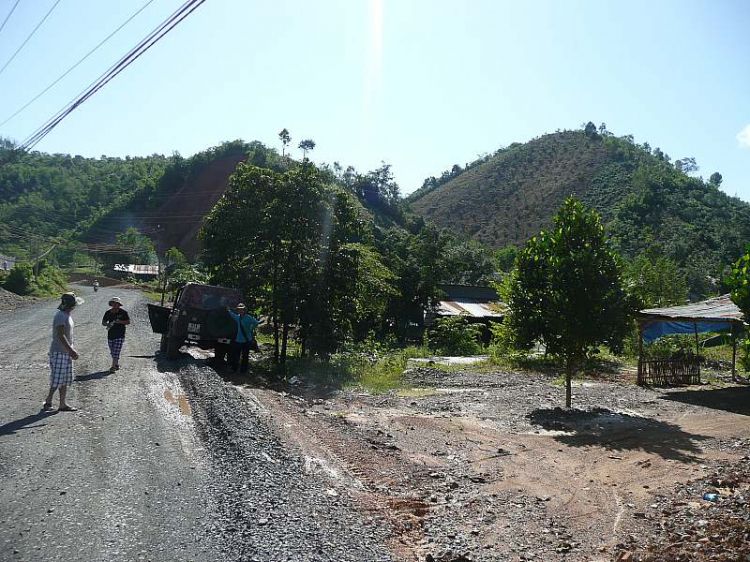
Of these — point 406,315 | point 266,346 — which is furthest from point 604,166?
point 266,346

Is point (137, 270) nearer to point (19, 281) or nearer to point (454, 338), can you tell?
point (19, 281)

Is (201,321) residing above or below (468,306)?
below

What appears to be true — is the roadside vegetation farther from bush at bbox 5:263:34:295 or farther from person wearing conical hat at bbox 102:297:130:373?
person wearing conical hat at bbox 102:297:130:373

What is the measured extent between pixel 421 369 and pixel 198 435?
1302 centimetres

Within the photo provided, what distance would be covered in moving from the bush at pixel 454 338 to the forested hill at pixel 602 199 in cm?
4043

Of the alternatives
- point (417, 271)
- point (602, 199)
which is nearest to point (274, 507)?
point (417, 271)

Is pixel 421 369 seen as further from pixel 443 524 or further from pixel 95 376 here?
pixel 443 524

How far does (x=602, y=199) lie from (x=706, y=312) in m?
83.6

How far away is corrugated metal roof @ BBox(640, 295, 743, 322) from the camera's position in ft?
59.4

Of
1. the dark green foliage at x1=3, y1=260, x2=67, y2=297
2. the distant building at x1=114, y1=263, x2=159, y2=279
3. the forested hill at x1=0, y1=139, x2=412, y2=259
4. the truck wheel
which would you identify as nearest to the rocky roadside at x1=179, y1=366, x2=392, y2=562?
the truck wheel

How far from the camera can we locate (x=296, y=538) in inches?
207

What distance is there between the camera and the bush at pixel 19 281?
4872cm

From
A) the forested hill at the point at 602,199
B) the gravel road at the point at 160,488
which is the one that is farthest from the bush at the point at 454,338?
the forested hill at the point at 602,199

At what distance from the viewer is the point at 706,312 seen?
19203 millimetres
